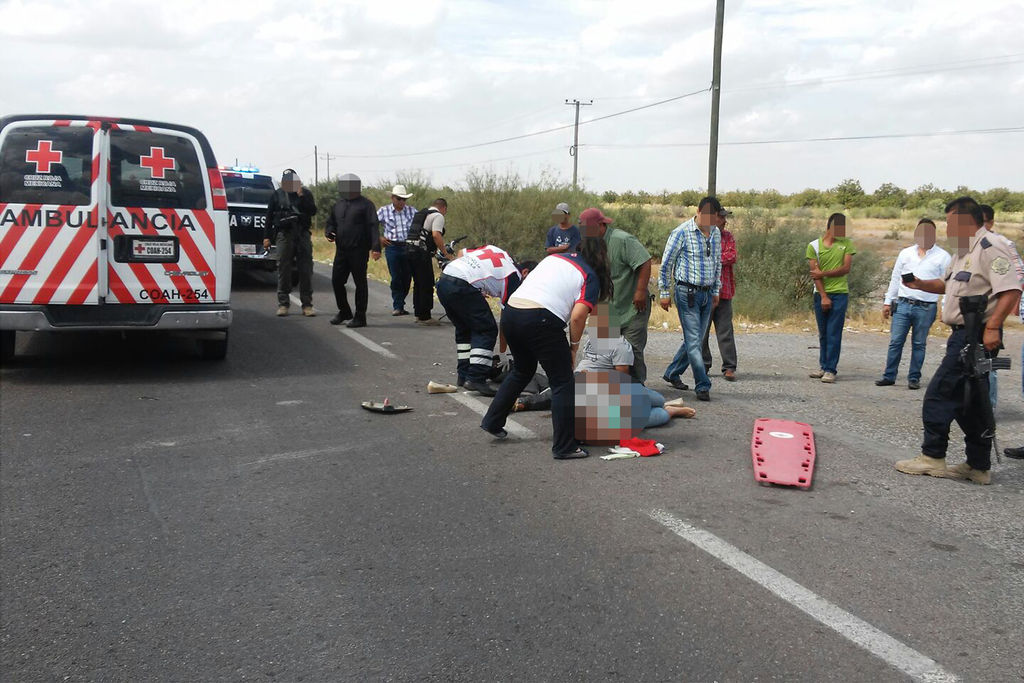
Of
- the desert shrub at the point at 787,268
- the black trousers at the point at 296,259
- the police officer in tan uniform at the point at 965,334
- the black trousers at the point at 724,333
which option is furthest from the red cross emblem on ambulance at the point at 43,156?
the desert shrub at the point at 787,268

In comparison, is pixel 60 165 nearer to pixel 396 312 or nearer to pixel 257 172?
pixel 396 312

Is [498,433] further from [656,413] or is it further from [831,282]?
[831,282]

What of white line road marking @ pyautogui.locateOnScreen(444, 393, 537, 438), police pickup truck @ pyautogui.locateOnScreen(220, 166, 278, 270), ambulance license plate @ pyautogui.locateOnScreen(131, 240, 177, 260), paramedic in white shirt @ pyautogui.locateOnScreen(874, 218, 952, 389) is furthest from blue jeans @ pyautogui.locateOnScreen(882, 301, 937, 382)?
police pickup truck @ pyautogui.locateOnScreen(220, 166, 278, 270)

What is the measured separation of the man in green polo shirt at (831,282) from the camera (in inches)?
375

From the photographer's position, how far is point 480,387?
838 cm

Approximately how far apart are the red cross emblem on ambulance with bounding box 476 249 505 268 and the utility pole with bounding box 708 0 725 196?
17.6 metres

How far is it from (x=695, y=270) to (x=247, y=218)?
10.8 metres

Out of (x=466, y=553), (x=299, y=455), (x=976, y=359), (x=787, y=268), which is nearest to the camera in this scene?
(x=466, y=553)

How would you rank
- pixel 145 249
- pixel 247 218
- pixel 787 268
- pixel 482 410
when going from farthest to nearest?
pixel 787 268 < pixel 247 218 < pixel 145 249 < pixel 482 410

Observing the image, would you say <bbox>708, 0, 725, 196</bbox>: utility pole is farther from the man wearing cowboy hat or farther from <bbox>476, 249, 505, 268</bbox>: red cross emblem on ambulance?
<bbox>476, 249, 505, 268</bbox>: red cross emblem on ambulance

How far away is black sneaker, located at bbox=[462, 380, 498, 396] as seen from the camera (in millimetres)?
8289

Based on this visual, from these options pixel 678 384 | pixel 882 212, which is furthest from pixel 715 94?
pixel 882 212

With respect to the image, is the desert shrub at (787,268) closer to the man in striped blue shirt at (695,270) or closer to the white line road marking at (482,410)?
the man in striped blue shirt at (695,270)

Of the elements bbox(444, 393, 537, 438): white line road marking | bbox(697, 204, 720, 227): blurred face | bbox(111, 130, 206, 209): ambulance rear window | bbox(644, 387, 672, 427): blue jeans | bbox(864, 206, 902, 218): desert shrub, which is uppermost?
bbox(864, 206, 902, 218): desert shrub
